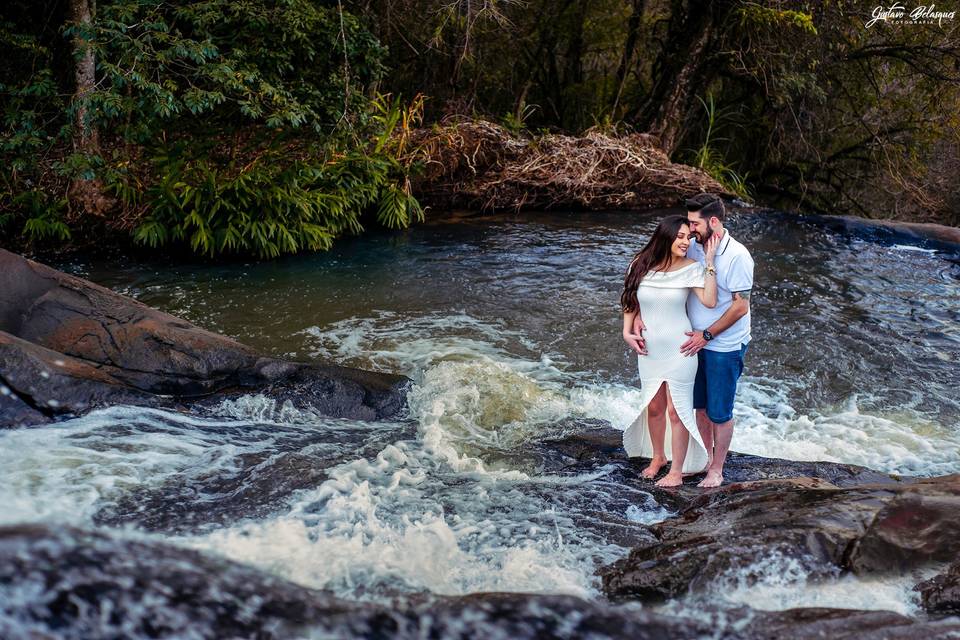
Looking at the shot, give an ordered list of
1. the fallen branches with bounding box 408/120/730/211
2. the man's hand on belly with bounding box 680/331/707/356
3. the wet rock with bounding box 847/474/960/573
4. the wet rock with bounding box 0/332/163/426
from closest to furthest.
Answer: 1. the wet rock with bounding box 847/474/960/573
2. the man's hand on belly with bounding box 680/331/707/356
3. the wet rock with bounding box 0/332/163/426
4. the fallen branches with bounding box 408/120/730/211

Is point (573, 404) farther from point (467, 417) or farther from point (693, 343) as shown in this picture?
point (693, 343)

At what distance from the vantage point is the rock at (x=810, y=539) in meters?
3.73

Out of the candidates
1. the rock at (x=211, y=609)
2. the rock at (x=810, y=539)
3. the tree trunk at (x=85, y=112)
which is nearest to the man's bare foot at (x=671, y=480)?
the rock at (x=810, y=539)

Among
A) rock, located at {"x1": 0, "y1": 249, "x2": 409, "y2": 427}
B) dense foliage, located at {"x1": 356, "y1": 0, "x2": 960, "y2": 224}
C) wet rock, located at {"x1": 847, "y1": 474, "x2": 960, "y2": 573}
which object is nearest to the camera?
wet rock, located at {"x1": 847, "y1": 474, "x2": 960, "y2": 573}

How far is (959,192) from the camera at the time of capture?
17.0m

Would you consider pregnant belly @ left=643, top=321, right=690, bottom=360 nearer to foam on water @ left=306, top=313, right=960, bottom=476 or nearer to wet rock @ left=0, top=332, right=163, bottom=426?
foam on water @ left=306, top=313, right=960, bottom=476

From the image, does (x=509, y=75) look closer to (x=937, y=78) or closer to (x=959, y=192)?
(x=937, y=78)

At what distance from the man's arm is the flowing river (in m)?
0.95

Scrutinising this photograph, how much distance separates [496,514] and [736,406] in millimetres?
3084

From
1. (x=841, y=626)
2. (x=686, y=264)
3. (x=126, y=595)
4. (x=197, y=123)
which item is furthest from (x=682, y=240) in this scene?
(x=197, y=123)

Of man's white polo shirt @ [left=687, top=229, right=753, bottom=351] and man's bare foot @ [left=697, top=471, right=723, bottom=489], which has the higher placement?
man's white polo shirt @ [left=687, top=229, right=753, bottom=351]

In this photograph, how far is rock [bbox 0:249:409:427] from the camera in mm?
5961

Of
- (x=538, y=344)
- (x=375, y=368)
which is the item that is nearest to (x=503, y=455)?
(x=375, y=368)

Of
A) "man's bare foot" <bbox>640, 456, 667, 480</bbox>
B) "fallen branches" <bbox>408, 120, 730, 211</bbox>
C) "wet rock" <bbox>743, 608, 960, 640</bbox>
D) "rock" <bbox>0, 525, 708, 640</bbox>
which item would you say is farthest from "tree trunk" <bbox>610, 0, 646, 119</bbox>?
"rock" <bbox>0, 525, 708, 640</bbox>
